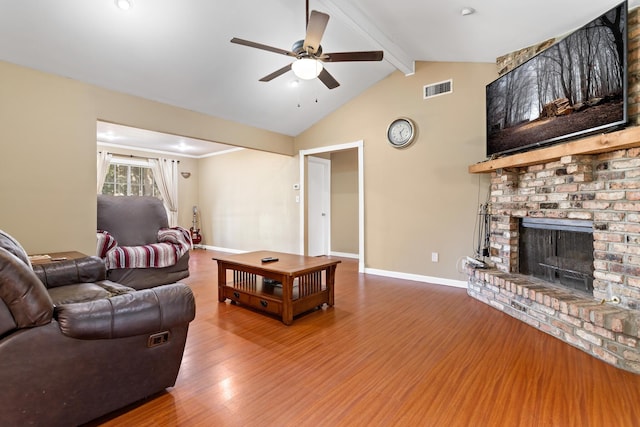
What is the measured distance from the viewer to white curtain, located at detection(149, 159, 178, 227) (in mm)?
7121

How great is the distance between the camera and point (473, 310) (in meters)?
3.08

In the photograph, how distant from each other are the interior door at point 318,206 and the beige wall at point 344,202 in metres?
0.12

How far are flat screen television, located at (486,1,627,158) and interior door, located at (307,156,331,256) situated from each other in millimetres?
3601

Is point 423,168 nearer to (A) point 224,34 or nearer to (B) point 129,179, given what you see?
(A) point 224,34

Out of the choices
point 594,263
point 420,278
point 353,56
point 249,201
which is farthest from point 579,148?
point 249,201

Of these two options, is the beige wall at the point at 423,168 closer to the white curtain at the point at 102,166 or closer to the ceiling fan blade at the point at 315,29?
the ceiling fan blade at the point at 315,29

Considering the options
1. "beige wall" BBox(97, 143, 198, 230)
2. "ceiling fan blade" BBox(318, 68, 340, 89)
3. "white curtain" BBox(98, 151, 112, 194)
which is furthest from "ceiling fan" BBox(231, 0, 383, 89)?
"beige wall" BBox(97, 143, 198, 230)

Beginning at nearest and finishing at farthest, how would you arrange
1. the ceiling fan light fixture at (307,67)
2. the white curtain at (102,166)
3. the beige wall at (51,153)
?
the ceiling fan light fixture at (307,67), the beige wall at (51,153), the white curtain at (102,166)

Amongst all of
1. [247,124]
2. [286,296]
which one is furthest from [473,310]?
[247,124]

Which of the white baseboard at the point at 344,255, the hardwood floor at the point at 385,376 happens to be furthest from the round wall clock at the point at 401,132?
the white baseboard at the point at 344,255

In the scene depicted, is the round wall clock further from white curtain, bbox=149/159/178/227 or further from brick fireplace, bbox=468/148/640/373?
white curtain, bbox=149/159/178/227

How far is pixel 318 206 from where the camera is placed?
6.46 metres

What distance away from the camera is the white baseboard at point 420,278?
3.91 metres

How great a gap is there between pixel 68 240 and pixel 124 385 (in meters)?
2.52
